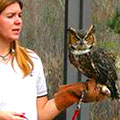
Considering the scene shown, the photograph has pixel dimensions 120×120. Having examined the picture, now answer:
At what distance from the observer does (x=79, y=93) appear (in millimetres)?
1948

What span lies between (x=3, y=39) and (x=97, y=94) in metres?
0.42

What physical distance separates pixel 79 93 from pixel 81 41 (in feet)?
0.73

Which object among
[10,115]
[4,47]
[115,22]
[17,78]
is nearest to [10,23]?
[4,47]

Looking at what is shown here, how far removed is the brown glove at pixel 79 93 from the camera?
6.27 ft

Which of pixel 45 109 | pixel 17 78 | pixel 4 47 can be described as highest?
pixel 4 47

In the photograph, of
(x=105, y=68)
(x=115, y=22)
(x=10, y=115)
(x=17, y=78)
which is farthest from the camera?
(x=115, y=22)

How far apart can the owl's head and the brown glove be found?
0.15 metres

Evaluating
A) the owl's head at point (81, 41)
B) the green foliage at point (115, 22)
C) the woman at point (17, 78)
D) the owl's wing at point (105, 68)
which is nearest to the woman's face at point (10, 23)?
the woman at point (17, 78)

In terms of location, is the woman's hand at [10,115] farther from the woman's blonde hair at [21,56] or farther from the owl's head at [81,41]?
the owl's head at [81,41]

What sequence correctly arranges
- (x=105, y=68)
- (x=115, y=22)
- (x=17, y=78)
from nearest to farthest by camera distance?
1. (x=17, y=78)
2. (x=105, y=68)
3. (x=115, y=22)

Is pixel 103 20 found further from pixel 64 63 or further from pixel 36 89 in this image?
pixel 36 89

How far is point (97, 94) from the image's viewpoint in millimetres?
1920

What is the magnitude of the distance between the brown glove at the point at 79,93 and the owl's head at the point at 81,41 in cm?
15

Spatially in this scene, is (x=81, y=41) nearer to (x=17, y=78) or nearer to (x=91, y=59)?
(x=91, y=59)
